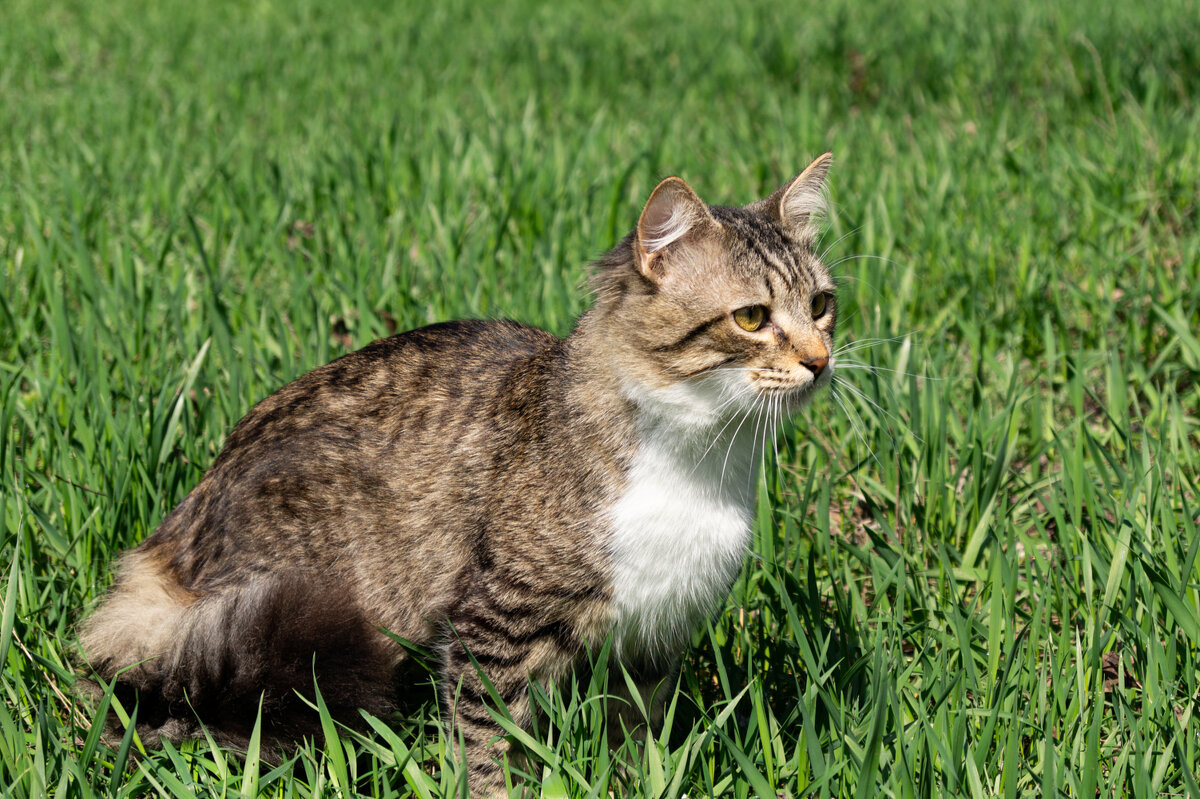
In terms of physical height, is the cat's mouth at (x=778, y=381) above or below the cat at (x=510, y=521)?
above

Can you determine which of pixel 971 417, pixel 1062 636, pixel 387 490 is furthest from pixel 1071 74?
pixel 387 490

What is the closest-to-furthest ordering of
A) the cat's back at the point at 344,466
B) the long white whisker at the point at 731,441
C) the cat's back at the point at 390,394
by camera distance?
the long white whisker at the point at 731,441 → the cat's back at the point at 344,466 → the cat's back at the point at 390,394

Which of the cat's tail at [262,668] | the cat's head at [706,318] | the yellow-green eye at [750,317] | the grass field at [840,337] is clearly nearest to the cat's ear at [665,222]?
the cat's head at [706,318]

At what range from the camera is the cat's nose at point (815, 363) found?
91.0 inches

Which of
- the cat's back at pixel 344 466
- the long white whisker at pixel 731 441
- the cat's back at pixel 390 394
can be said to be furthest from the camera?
the cat's back at pixel 390 394

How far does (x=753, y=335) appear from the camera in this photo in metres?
2.34

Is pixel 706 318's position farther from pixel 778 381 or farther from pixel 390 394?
pixel 390 394

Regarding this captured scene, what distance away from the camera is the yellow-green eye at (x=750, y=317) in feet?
7.73

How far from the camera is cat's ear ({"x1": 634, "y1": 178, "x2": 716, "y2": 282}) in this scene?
2.29 metres

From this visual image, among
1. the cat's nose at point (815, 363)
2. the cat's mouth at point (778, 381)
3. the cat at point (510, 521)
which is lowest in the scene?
the cat at point (510, 521)

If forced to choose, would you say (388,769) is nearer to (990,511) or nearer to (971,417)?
(990,511)

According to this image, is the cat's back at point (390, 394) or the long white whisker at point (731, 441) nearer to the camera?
the long white whisker at point (731, 441)

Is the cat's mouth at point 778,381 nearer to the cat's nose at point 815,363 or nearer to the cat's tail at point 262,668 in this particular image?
the cat's nose at point 815,363

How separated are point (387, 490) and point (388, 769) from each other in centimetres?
67
